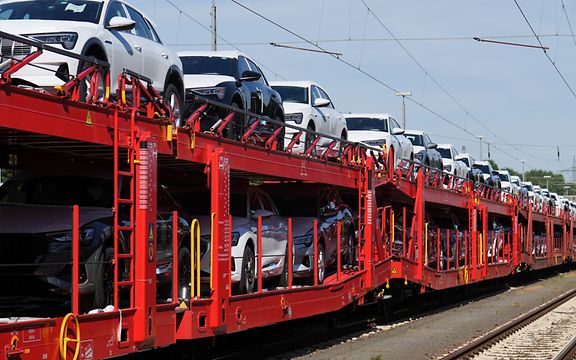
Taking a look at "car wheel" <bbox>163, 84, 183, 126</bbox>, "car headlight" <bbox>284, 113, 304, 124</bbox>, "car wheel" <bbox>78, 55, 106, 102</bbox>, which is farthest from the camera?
"car headlight" <bbox>284, 113, 304, 124</bbox>

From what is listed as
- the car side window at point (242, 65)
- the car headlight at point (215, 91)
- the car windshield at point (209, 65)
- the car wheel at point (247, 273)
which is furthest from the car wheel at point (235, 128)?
the car side window at point (242, 65)

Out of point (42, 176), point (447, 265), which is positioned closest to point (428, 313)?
point (447, 265)

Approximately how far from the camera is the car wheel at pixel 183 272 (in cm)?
1101

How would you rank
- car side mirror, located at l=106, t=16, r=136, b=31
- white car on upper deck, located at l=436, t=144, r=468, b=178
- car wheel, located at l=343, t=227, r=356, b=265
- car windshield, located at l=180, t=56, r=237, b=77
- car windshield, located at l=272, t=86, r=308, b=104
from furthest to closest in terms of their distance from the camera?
white car on upper deck, located at l=436, t=144, r=468, b=178
car windshield, located at l=272, t=86, r=308, b=104
car wheel, located at l=343, t=227, r=356, b=265
car windshield, located at l=180, t=56, r=237, b=77
car side mirror, located at l=106, t=16, r=136, b=31

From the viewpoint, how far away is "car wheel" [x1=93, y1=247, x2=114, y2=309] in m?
8.74

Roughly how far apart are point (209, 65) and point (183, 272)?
5.41 metres

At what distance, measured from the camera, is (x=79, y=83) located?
827 centimetres

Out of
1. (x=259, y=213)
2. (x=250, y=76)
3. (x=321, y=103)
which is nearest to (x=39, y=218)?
(x=259, y=213)

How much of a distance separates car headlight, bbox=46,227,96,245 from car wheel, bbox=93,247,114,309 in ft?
0.69

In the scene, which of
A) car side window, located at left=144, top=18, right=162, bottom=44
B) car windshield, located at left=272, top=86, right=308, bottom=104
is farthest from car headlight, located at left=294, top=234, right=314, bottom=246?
car side window, located at left=144, top=18, right=162, bottom=44

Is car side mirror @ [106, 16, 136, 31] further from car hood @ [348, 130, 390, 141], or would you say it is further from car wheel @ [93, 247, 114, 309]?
car hood @ [348, 130, 390, 141]

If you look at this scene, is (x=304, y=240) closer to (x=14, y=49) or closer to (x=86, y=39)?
(x=86, y=39)

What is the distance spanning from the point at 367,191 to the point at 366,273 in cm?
148

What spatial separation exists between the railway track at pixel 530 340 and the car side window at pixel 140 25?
642 centimetres
